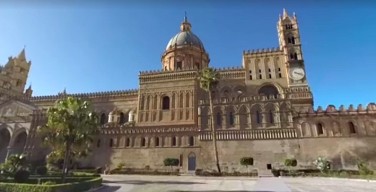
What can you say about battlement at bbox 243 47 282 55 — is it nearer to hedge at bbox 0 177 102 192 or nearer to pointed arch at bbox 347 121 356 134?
pointed arch at bbox 347 121 356 134

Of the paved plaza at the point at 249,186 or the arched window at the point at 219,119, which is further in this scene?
the arched window at the point at 219,119

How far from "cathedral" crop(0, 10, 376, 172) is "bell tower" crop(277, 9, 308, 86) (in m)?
0.15

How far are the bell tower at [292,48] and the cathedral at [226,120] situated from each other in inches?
6.0

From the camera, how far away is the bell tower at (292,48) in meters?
39.8

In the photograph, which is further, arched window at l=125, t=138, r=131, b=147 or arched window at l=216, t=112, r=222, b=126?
arched window at l=125, t=138, r=131, b=147

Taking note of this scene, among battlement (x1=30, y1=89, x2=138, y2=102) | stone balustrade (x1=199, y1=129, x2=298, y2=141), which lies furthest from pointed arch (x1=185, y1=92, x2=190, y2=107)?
battlement (x1=30, y1=89, x2=138, y2=102)

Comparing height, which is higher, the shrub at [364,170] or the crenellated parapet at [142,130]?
the crenellated parapet at [142,130]

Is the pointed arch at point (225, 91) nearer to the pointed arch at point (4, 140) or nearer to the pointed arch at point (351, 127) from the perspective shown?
the pointed arch at point (351, 127)

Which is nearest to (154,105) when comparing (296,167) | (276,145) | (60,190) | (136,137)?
(136,137)

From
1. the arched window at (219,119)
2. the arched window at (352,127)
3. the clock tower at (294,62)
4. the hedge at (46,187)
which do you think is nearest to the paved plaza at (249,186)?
the hedge at (46,187)

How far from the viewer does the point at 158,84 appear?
44.3m

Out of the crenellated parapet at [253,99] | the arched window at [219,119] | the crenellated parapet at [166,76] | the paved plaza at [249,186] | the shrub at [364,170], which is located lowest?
the paved plaza at [249,186]

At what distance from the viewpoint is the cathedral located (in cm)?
3150

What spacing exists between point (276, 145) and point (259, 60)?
16.8 m
